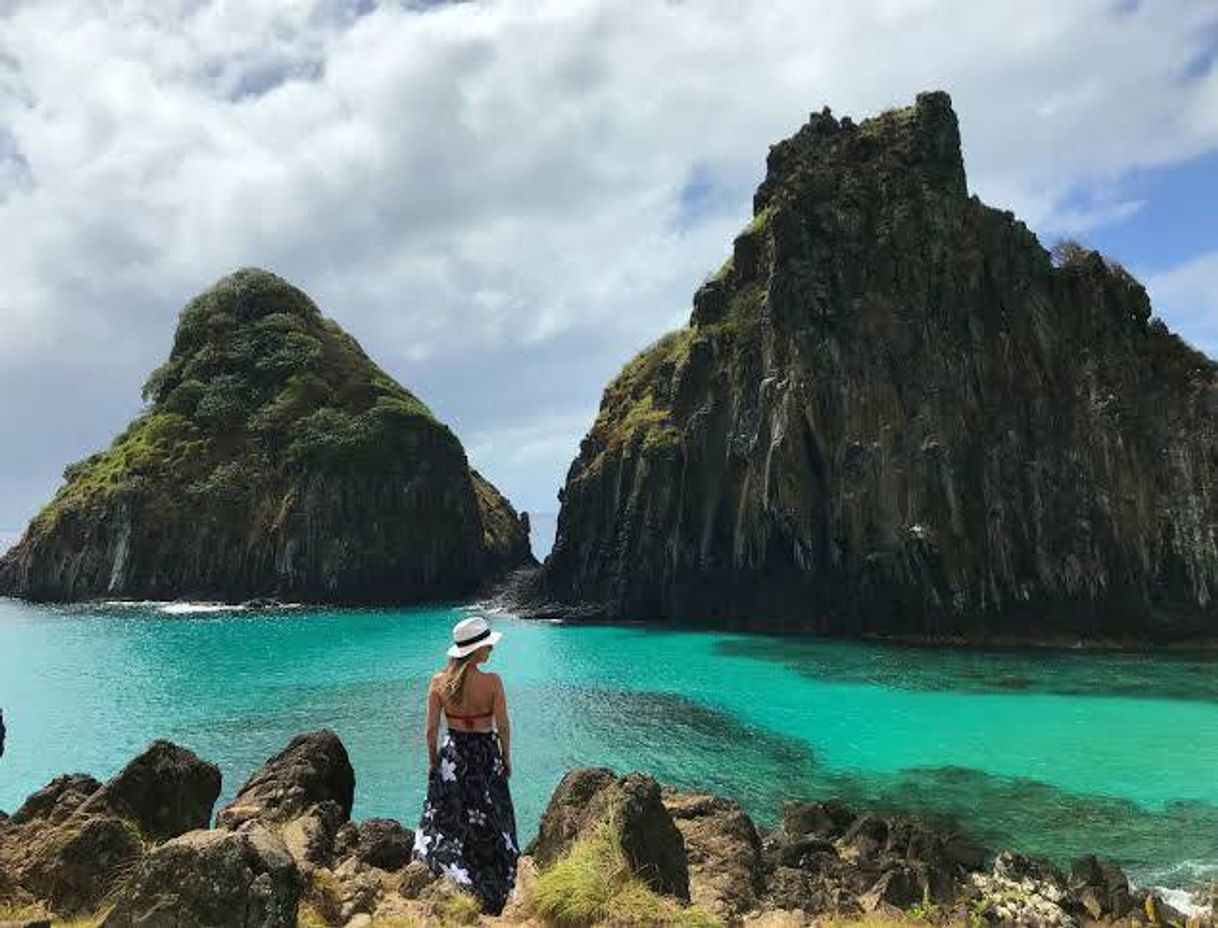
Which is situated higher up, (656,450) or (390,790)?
(656,450)

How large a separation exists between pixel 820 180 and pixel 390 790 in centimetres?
6220

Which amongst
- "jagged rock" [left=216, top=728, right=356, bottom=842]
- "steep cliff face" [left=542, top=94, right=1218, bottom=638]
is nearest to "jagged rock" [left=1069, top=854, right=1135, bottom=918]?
"jagged rock" [left=216, top=728, right=356, bottom=842]

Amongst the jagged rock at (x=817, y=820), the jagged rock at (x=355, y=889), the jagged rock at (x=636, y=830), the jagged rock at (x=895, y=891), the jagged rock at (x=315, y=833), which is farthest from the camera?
the jagged rock at (x=817, y=820)

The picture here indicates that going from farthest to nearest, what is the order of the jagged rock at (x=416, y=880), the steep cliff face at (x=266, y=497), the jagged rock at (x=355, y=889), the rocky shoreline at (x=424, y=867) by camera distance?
the steep cliff face at (x=266, y=497), the jagged rock at (x=355, y=889), the jagged rock at (x=416, y=880), the rocky shoreline at (x=424, y=867)

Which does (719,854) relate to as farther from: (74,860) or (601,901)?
(74,860)

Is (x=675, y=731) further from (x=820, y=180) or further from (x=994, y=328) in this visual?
(x=820, y=180)

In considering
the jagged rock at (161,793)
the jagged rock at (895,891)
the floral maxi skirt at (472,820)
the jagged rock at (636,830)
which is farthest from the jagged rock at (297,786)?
the jagged rock at (895,891)

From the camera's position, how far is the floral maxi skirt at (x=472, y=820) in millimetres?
9109

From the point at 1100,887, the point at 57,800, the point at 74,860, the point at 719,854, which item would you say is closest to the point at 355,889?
the point at 74,860

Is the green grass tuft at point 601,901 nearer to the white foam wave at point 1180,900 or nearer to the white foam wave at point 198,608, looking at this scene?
the white foam wave at point 1180,900

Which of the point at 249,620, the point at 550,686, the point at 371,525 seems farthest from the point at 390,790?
the point at 371,525

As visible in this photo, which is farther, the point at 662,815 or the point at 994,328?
the point at 994,328

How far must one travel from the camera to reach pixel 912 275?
67875mm

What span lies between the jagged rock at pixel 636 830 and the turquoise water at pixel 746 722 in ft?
33.6
